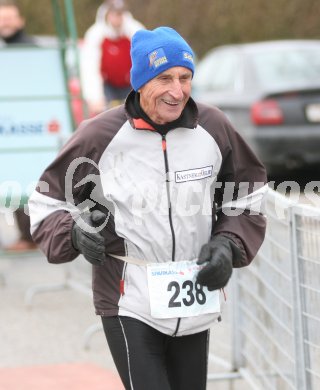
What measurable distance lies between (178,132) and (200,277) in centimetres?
57

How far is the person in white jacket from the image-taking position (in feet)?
33.7

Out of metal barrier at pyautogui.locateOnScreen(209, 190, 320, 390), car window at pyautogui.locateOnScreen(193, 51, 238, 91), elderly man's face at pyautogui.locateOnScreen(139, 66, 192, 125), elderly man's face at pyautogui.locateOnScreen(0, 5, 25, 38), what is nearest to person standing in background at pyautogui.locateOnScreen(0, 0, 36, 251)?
elderly man's face at pyautogui.locateOnScreen(0, 5, 25, 38)

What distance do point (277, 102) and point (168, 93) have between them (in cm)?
844

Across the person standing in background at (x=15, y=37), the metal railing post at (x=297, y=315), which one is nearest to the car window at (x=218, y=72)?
the person standing in background at (x=15, y=37)

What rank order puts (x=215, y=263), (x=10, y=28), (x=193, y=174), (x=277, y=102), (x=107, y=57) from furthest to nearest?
(x=277, y=102)
(x=10, y=28)
(x=107, y=57)
(x=193, y=174)
(x=215, y=263)

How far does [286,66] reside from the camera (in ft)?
44.3

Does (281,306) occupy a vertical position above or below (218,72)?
above

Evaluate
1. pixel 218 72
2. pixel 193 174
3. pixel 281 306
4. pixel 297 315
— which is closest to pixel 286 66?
pixel 218 72

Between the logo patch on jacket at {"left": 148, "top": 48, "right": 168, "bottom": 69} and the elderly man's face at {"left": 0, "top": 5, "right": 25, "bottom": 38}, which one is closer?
the logo patch on jacket at {"left": 148, "top": 48, "right": 168, "bottom": 69}

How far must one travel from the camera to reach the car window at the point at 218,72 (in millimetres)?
13961

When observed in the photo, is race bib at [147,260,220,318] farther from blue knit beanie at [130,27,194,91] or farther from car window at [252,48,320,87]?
car window at [252,48,320,87]

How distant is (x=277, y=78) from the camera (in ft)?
43.5

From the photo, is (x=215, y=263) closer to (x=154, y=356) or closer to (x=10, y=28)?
(x=154, y=356)

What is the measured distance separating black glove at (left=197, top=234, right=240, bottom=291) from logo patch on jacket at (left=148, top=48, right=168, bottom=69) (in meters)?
0.70
